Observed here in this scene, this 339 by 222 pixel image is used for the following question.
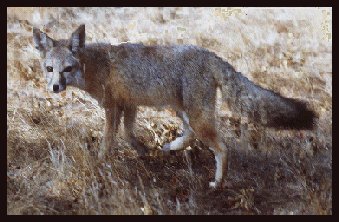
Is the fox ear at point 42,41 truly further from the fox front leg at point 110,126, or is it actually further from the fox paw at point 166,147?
the fox paw at point 166,147

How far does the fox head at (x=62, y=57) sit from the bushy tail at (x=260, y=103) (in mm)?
1853

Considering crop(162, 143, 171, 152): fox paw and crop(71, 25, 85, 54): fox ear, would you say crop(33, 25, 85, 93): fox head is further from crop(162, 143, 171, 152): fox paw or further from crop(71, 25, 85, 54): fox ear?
crop(162, 143, 171, 152): fox paw

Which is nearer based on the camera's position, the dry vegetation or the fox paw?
the dry vegetation

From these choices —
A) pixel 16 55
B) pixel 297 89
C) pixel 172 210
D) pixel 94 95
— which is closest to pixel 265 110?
pixel 297 89

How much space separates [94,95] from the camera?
24.3 ft

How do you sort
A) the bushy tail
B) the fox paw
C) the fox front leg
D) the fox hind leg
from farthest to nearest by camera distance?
the fox paw, the fox hind leg, the fox front leg, the bushy tail

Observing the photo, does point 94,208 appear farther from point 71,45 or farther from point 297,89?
point 297,89

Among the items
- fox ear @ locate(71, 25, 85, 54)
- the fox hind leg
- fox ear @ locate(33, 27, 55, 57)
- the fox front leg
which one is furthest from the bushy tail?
fox ear @ locate(33, 27, 55, 57)

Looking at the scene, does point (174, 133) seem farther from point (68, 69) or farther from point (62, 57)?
point (62, 57)

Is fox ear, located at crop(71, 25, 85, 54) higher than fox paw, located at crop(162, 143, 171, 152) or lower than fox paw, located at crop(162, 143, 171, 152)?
higher

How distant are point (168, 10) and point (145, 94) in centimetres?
122

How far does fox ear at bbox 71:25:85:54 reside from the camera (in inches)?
283

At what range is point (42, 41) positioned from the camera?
7.21 meters

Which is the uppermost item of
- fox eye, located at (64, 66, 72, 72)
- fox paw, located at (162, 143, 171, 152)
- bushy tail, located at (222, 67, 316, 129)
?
fox eye, located at (64, 66, 72, 72)
